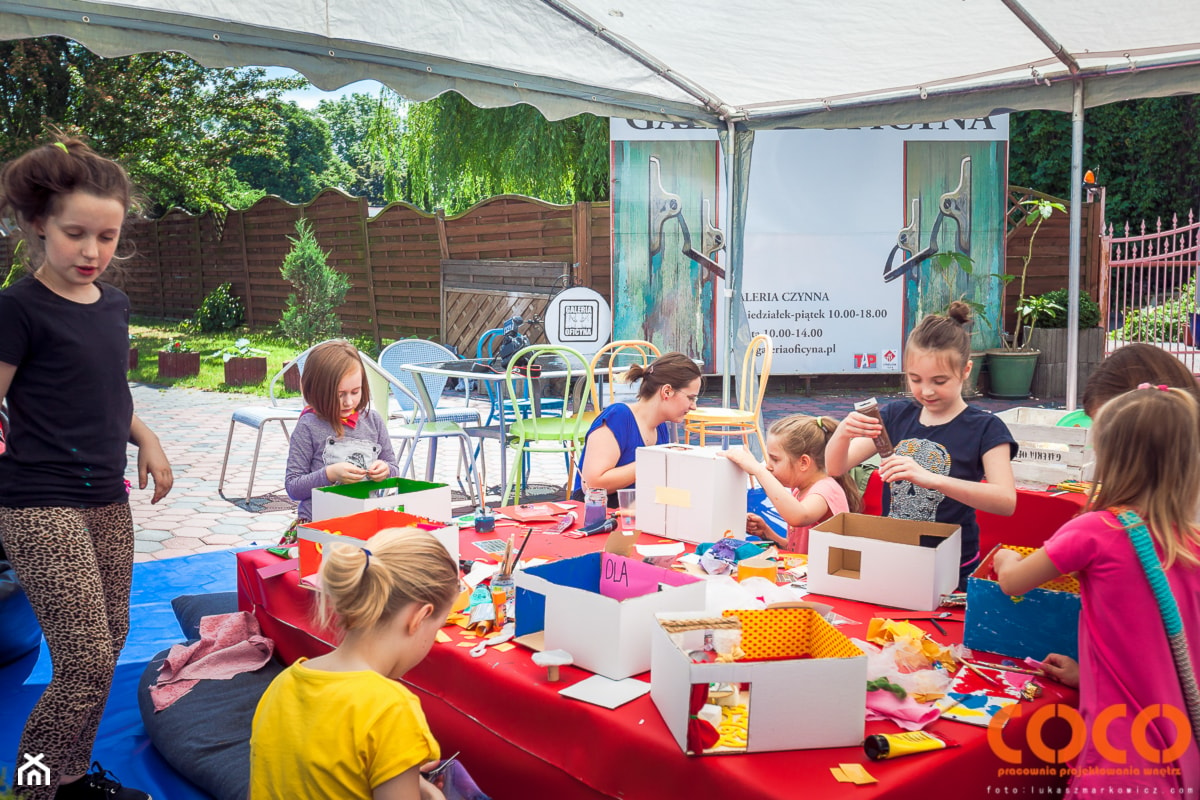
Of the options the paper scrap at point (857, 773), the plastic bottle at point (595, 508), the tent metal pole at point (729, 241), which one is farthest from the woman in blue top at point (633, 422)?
the tent metal pole at point (729, 241)

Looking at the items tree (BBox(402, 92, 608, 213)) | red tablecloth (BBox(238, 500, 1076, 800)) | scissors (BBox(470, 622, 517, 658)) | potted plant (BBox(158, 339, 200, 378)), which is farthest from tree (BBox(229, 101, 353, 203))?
red tablecloth (BBox(238, 500, 1076, 800))

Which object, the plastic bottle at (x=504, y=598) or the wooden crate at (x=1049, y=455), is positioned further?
the wooden crate at (x=1049, y=455)

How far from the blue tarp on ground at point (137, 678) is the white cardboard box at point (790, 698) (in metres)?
1.48

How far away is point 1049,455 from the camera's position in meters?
3.41

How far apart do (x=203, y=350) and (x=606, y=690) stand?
48.3 feet

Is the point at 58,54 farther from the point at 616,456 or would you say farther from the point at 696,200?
the point at 616,456

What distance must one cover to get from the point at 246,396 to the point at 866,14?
8913mm

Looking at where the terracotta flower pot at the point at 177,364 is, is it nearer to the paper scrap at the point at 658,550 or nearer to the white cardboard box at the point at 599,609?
the paper scrap at the point at 658,550

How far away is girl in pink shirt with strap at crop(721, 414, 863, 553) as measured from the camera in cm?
260

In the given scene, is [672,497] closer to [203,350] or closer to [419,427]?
[419,427]

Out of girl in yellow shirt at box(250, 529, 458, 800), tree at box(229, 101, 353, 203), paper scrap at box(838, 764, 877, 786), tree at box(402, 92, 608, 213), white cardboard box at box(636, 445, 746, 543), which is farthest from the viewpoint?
tree at box(229, 101, 353, 203)

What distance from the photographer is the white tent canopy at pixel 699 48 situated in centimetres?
337

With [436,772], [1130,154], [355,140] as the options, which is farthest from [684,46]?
[355,140]

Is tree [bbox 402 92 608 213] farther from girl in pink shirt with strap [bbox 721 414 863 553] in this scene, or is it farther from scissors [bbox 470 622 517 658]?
scissors [bbox 470 622 517 658]
